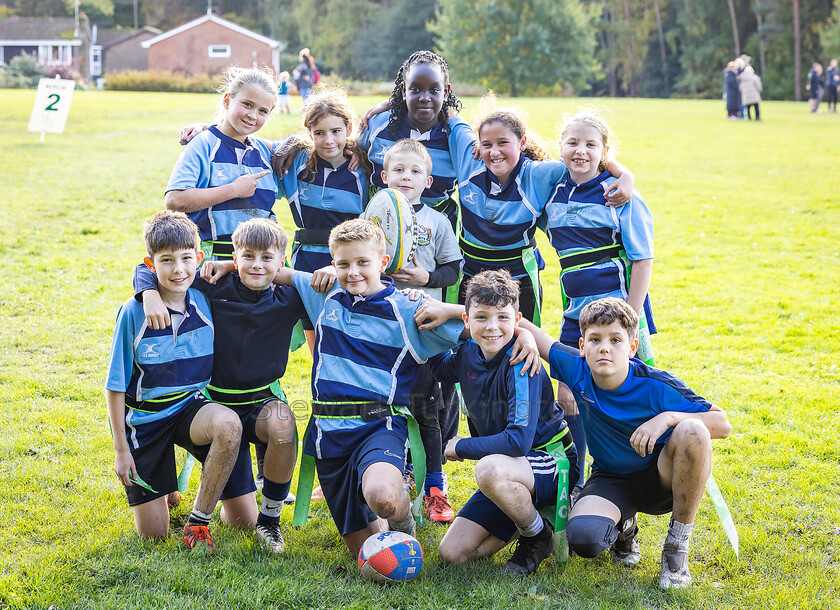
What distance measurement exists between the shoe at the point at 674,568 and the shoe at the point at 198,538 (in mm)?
1988

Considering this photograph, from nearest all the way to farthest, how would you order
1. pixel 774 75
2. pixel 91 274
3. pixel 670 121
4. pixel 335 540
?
1. pixel 335 540
2. pixel 91 274
3. pixel 670 121
4. pixel 774 75

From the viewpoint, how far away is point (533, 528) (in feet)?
11.4

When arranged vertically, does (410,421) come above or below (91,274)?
below

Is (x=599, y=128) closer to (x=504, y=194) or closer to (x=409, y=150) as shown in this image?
(x=504, y=194)

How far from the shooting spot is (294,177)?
4566 mm

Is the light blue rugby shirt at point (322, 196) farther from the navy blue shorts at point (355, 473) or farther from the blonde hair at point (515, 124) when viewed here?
the navy blue shorts at point (355, 473)

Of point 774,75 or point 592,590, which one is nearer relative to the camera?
point 592,590

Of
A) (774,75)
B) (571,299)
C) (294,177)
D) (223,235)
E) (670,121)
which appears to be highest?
(774,75)

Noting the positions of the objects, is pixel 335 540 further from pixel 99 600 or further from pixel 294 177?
pixel 294 177

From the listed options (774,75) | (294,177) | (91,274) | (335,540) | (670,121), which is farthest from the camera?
(774,75)

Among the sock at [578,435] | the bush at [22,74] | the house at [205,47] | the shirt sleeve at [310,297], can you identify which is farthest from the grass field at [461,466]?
the house at [205,47]

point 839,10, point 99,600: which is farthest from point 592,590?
point 839,10

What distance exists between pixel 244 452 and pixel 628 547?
1.86 m

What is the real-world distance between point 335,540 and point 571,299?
1.70 metres
